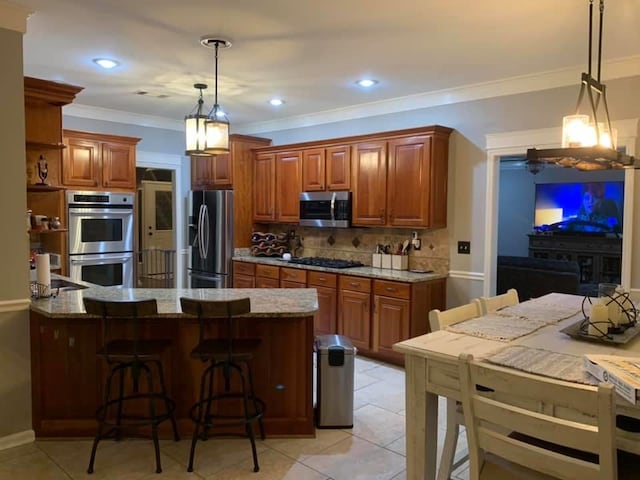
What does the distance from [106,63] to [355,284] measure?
2.88 metres

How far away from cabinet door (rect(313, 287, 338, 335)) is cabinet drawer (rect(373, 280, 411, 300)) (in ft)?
1.69

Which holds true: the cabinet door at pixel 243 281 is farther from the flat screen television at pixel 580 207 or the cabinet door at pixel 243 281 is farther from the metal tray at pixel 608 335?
the flat screen television at pixel 580 207

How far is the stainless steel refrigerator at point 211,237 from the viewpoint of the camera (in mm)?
5961

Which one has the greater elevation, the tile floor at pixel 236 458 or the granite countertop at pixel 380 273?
the granite countertop at pixel 380 273

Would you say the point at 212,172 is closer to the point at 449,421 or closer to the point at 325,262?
the point at 325,262

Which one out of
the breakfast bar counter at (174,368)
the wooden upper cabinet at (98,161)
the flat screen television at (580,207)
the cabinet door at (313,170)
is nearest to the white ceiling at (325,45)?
the wooden upper cabinet at (98,161)

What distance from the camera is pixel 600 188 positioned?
320 inches

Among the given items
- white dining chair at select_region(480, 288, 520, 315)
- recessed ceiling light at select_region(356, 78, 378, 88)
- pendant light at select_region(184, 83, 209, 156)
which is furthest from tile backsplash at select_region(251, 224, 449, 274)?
pendant light at select_region(184, 83, 209, 156)

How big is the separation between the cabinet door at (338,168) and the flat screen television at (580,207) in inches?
196

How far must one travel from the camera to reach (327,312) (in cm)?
502

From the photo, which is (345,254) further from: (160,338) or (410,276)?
(160,338)

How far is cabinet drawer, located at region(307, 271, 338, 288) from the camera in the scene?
195 inches

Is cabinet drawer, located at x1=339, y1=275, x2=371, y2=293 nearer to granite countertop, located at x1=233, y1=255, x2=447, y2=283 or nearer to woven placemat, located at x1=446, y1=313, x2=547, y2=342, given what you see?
granite countertop, located at x1=233, y1=255, x2=447, y2=283

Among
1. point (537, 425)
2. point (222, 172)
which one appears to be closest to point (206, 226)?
point (222, 172)
